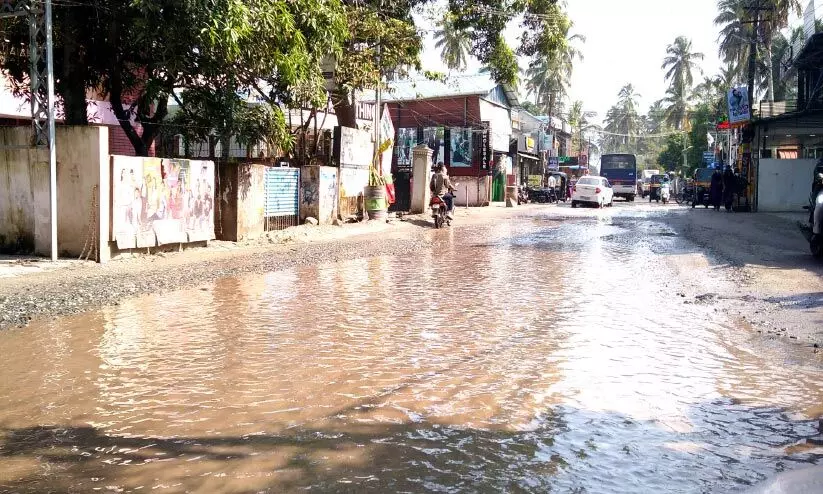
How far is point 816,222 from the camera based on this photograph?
11.0 meters

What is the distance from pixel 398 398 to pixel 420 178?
20.5 meters

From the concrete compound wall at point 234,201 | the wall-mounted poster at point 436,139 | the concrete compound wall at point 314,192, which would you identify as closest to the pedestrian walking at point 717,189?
the wall-mounted poster at point 436,139

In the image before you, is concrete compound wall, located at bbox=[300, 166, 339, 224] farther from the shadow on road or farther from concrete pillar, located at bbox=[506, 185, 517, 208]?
concrete pillar, located at bbox=[506, 185, 517, 208]

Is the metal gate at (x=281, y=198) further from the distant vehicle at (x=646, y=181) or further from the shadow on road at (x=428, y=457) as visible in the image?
the distant vehicle at (x=646, y=181)

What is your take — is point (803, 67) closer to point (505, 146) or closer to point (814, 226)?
point (505, 146)

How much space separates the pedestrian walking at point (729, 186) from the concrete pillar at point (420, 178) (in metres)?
12.8

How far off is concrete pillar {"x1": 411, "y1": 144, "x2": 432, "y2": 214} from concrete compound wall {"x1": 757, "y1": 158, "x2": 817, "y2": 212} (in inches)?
536

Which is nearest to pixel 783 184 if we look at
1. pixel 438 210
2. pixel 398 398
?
pixel 438 210

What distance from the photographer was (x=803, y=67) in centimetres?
2850

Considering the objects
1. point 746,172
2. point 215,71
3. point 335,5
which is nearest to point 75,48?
point 215,71

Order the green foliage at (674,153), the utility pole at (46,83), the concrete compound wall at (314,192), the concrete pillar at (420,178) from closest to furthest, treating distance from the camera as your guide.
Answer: the utility pole at (46,83) < the concrete compound wall at (314,192) < the concrete pillar at (420,178) < the green foliage at (674,153)

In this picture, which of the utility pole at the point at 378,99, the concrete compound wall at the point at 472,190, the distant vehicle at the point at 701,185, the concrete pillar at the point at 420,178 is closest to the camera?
the utility pole at the point at 378,99

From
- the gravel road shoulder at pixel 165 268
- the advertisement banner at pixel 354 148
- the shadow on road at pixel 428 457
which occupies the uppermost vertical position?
the advertisement banner at pixel 354 148

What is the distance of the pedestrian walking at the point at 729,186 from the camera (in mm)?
27891
